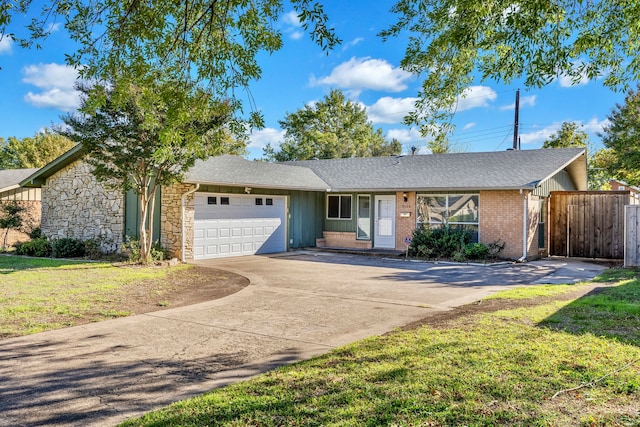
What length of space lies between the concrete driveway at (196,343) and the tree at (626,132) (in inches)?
629

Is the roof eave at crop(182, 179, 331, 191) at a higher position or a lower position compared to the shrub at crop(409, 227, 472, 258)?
higher

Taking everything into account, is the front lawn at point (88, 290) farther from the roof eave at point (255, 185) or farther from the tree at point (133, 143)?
the roof eave at point (255, 185)

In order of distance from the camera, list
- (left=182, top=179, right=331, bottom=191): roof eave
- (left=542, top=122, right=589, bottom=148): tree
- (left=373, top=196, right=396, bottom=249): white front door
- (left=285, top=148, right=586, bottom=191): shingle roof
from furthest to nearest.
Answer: (left=542, top=122, right=589, bottom=148): tree
(left=373, top=196, right=396, bottom=249): white front door
(left=285, top=148, right=586, bottom=191): shingle roof
(left=182, top=179, right=331, bottom=191): roof eave

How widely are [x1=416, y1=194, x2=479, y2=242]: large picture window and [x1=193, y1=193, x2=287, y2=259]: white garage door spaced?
5465mm

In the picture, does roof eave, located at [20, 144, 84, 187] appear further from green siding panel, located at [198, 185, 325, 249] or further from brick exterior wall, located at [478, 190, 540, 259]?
brick exterior wall, located at [478, 190, 540, 259]

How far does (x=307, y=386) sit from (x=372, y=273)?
9097 mm

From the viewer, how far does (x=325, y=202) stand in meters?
21.5

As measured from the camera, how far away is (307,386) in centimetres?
439

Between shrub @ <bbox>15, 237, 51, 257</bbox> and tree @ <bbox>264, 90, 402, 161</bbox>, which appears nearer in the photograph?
shrub @ <bbox>15, 237, 51, 257</bbox>

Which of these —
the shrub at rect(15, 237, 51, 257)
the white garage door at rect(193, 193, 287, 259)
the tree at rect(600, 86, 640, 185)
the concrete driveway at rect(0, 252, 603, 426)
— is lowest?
the concrete driveway at rect(0, 252, 603, 426)

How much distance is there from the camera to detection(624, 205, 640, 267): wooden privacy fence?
44.1 ft

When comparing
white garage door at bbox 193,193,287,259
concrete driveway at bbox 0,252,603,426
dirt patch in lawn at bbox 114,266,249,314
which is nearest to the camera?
concrete driveway at bbox 0,252,603,426

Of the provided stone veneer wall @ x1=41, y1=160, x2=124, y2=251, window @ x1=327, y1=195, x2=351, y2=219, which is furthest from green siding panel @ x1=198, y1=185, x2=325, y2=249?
stone veneer wall @ x1=41, y1=160, x2=124, y2=251

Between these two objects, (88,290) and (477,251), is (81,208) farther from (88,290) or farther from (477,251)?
(477,251)
